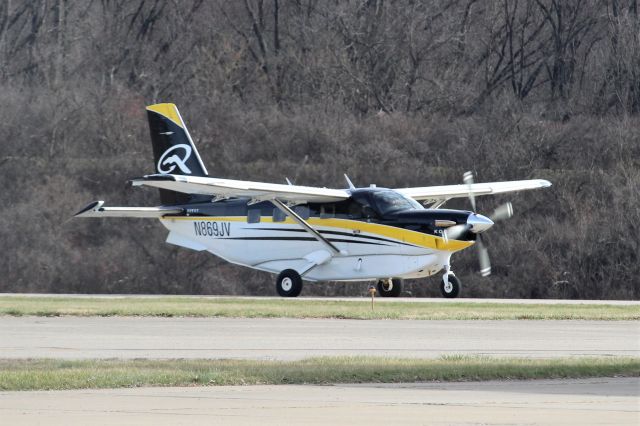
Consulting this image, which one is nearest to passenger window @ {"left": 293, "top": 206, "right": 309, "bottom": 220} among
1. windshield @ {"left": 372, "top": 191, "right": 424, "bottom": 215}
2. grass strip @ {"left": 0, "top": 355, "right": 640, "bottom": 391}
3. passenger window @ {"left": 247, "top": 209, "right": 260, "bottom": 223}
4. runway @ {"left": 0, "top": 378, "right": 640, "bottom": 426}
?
passenger window @ {"left": 247, "top": 209, "right": 260, "bottom": 223}

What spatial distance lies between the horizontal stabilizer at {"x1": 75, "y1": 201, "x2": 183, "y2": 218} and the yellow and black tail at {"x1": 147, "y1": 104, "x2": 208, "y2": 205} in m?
0.66

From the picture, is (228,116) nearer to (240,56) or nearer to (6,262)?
(240,56)

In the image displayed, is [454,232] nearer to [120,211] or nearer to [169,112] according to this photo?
[120,211]

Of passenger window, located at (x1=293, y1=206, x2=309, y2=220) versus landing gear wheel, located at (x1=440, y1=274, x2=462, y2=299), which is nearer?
landing gear wheel, located at (x1=440, y1=274, x2=462, y2=299)

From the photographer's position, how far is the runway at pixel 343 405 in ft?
32.4

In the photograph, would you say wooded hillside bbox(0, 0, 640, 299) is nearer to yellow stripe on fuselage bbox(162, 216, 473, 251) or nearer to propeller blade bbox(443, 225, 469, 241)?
yellow stripe on fuselage bbox(162, 216, 473, 251)

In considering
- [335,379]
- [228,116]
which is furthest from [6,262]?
[335,379]

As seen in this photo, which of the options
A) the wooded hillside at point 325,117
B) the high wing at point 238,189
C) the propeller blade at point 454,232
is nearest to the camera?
the high wing at point 238,189

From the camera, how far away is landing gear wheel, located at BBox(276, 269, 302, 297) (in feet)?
100

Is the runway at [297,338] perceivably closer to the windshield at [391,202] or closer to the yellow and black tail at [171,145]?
the windshield at [391,202]

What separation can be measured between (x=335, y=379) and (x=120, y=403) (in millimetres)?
2661

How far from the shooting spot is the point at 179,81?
2126 inches

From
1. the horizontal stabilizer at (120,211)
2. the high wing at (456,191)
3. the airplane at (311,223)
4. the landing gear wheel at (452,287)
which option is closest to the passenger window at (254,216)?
the airplane at (311,223)

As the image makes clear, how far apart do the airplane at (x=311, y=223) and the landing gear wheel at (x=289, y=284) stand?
0.03 m
